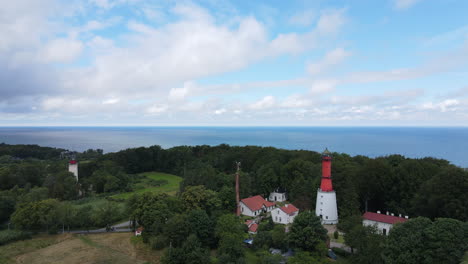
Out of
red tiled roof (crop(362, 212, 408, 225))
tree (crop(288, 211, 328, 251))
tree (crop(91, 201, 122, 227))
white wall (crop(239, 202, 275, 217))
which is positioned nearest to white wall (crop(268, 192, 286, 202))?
white wall (crop(239, 202, 275, 217))

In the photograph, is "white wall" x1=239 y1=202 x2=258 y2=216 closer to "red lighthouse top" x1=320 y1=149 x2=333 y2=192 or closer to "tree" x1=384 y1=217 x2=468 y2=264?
"red lighthouse top" x1=320 y1=149 x2=333 y2=192

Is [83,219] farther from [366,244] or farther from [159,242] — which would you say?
[366,244]

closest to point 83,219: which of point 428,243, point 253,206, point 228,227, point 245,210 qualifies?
point 228,227

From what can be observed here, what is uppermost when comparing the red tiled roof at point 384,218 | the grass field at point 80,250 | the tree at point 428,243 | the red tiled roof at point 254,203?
the tree at point 428,243

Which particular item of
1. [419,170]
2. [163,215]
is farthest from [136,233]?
[419,170]

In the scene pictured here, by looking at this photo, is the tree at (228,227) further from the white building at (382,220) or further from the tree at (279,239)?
the white building at (382,220)

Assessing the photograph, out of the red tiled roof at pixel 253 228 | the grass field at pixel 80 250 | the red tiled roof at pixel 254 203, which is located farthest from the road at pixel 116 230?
the red tiled roof at pixel 254 203
